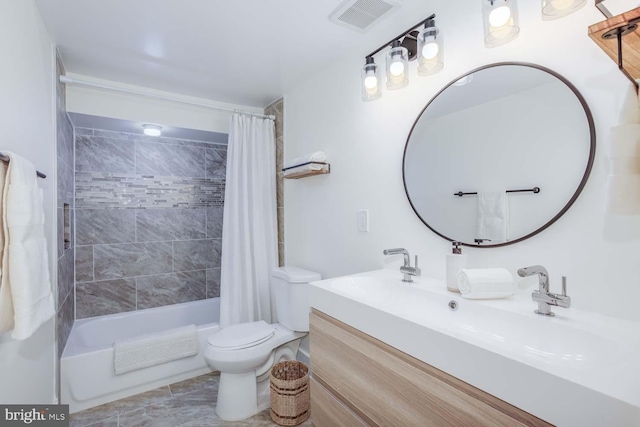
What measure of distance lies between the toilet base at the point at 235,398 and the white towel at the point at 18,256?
46.7 inches

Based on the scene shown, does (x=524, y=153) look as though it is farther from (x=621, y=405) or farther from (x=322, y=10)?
(x=322, y=10)

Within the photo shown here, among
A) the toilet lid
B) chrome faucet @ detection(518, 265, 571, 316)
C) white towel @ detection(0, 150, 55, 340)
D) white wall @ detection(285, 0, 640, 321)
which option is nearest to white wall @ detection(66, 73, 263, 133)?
white wall @ detection(285, 0, 640, 321)

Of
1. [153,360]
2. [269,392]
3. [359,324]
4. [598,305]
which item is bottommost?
[269,392]

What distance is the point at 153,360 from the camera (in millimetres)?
2287

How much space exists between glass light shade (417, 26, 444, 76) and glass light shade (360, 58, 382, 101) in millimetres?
325

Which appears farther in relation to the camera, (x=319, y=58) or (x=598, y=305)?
(x=319, y=58)

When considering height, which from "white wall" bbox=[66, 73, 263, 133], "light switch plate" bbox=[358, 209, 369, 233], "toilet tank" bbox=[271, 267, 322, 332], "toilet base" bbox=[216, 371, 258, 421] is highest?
"white wall" bbox=[66, 73, 263, 133]

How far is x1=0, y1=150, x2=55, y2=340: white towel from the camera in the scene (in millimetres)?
1013

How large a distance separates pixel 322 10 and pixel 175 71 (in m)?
1.29

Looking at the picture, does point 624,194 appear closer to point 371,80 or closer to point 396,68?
point 396,68

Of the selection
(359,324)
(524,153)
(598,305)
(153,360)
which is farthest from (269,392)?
(524,153)

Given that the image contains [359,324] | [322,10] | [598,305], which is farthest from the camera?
[322,10]

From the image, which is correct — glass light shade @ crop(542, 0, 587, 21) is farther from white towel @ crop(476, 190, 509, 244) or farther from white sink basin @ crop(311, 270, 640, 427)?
white sink basin @ crop(311, 270, 640, 427)

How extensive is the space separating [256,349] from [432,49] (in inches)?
77.4
